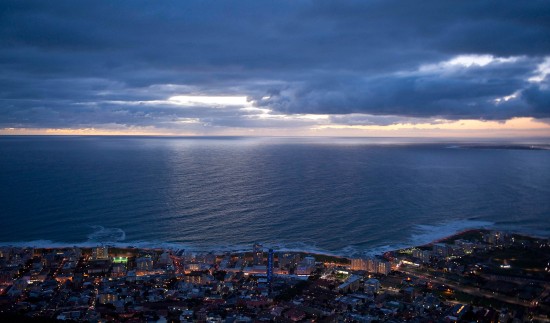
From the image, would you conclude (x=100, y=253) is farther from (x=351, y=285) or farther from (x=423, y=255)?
(x=423, y=255)

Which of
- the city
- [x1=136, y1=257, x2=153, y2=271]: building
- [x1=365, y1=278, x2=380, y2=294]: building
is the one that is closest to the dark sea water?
the city

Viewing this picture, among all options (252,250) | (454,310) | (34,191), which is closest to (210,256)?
(252,250)

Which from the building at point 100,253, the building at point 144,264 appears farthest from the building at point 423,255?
the building at point 100,253

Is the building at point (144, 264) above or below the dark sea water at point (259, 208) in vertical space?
below

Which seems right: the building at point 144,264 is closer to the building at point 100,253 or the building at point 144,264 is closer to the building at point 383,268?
the building at point 100,253

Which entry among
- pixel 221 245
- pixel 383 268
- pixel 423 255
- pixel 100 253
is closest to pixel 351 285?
pixel 383 268

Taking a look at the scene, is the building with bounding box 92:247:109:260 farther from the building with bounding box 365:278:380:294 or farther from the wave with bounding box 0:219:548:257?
the building with bounding box 365:278:380:294

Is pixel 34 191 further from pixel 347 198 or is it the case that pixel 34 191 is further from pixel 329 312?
pixel 329 312

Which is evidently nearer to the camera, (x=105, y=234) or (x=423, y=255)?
(x=423, y=255)
